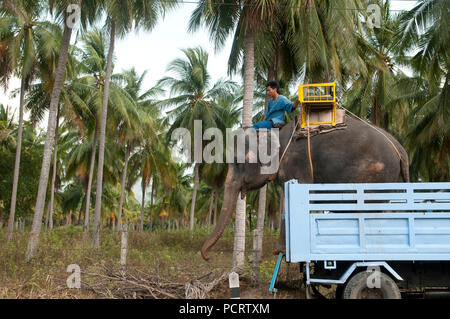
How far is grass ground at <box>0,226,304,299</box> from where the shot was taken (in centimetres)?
713

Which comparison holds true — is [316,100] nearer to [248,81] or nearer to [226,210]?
[226,210]

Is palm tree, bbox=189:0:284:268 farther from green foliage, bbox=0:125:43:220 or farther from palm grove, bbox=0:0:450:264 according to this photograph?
green foliage, bbox=0:125:43:220

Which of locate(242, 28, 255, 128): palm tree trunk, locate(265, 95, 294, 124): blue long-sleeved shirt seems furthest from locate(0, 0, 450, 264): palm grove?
locate(265, 95, 294, 124): blue long-sleeved shirt

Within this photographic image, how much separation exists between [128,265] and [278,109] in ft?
16.3

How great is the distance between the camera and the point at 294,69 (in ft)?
58.0

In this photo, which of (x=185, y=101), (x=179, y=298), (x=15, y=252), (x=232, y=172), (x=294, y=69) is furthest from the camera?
(x=185, y=101)

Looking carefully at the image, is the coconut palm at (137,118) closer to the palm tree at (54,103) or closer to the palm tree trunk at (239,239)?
the palm tree at (54,103)

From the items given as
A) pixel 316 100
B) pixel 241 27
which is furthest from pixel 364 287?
pixel 241 27

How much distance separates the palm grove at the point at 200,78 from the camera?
44.4 ft
